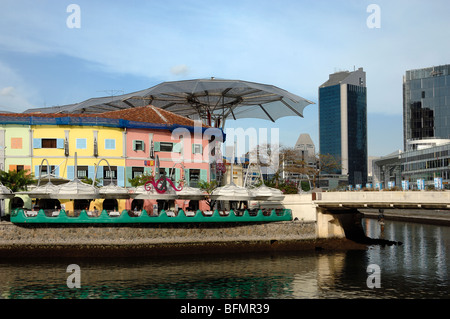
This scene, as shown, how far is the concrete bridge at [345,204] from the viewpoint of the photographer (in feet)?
175

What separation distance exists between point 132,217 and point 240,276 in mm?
16042

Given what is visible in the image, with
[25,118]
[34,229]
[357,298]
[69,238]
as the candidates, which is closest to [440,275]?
[357,298]

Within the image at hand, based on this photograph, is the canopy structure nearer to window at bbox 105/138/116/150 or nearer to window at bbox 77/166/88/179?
window at bbox 105/138/116/150

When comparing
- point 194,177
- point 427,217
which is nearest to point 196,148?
point 194,177

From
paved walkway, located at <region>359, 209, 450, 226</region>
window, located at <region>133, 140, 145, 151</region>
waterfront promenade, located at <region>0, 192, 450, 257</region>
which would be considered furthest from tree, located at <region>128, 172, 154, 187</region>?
paved walkway, located at <region>359, 209, 450, 226</region>

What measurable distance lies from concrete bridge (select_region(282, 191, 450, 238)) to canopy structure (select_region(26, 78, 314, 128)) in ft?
59.4

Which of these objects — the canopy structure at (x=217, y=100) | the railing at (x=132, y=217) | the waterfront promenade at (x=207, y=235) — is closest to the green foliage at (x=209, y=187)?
the railing at (x=132, y=217)

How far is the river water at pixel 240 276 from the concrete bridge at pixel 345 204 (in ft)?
17.4

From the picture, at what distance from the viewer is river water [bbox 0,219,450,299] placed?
1464 inches

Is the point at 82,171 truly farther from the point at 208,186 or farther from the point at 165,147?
the point at 208,186

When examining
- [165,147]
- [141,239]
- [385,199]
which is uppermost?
[165,147]

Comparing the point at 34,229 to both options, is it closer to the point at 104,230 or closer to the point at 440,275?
the point at 104,230

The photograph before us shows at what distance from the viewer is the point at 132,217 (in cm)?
5462

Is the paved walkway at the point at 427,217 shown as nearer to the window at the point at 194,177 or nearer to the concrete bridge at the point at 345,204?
the concrete bridge at the point at 345,204
